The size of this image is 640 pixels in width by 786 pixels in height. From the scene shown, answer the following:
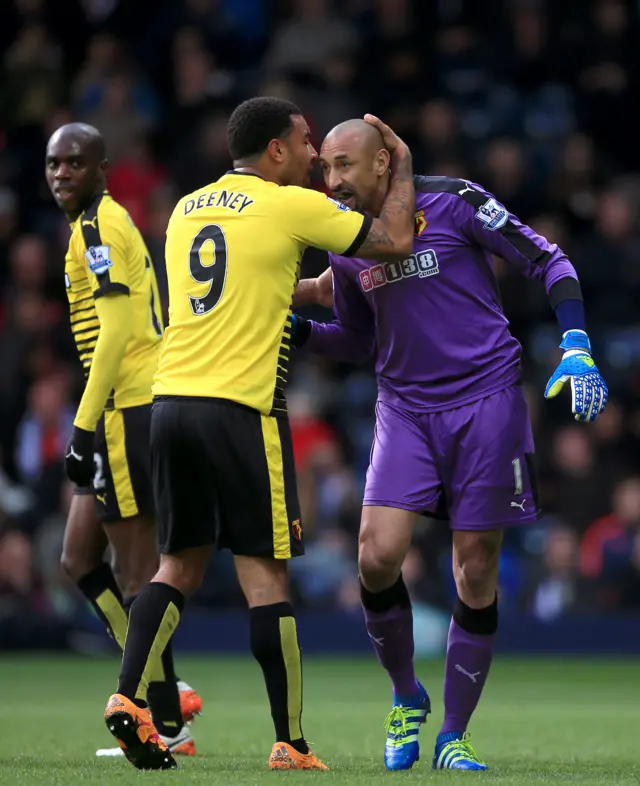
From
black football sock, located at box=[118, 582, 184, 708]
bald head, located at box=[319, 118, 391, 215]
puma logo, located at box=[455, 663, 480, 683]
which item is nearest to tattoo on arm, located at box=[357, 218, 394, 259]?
bald head, located at box=[319, 118, 391, 215]

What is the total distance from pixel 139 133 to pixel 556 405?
4.61 m

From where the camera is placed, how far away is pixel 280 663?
5.50 meters

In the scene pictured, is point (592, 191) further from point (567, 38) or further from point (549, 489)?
point (549, 489)

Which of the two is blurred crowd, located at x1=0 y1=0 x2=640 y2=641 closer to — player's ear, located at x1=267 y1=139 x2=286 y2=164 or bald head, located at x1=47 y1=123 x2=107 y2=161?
Result: bald head, located at x1=47 y1=123 x2=107 y2=161

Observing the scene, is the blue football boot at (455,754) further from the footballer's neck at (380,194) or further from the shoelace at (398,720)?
the footballer's neck at (380,194)

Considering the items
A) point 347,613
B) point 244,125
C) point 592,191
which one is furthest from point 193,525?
point 592,191

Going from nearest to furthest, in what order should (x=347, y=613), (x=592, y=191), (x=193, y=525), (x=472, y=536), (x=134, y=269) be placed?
1. (x=193, y=525)
2. (x=472, y=536)
3. (x=134, y=269)
4. (x=347, y=613)
5. (x=592, y=191)

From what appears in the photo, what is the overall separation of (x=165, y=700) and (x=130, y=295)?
1.63m

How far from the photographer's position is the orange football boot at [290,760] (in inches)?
214

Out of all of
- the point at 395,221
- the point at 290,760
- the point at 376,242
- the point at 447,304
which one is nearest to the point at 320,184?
the point at 447,304

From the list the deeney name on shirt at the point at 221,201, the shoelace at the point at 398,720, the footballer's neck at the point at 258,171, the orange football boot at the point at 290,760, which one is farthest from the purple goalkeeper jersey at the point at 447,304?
the orange football boot at the point at 290,760

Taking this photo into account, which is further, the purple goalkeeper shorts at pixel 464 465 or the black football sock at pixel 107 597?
the black football sock at pixel 107 597

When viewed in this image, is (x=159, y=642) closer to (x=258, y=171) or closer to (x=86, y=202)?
(x=258, y=171)

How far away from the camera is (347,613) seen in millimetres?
12266
